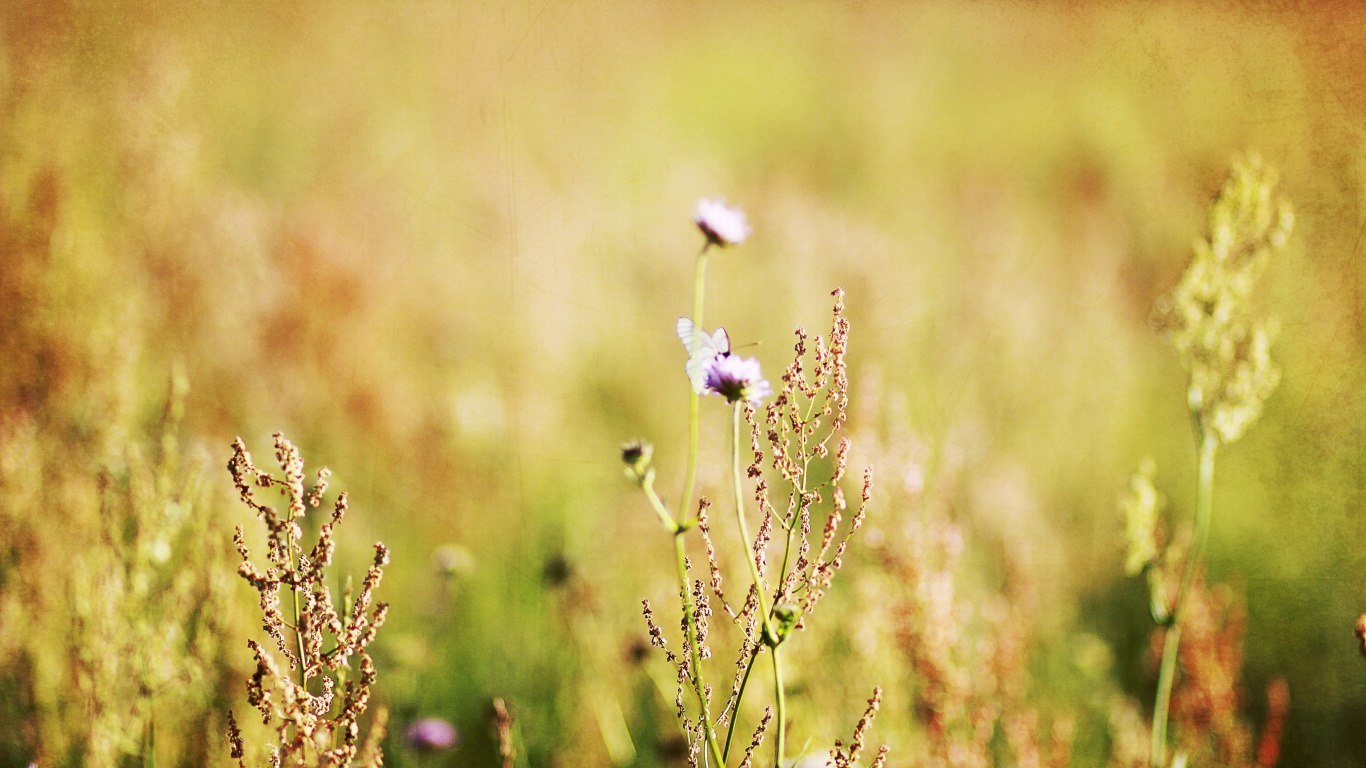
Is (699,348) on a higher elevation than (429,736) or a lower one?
higher

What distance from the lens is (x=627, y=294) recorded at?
6.95 ft

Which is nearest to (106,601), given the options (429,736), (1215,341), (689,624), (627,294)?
(429,736)

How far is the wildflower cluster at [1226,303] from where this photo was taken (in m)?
1.17

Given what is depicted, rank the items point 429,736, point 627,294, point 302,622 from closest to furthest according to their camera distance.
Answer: point 302,622, point 429,736, point 627,294

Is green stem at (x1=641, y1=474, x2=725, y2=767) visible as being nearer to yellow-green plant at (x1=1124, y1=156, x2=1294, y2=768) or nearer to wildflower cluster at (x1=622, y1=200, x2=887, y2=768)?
wildflower cluster at (x1=622, y1=200, x2=887, y2=768)

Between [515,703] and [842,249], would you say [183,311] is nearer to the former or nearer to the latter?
[515,703]

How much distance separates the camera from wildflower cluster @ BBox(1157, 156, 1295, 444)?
1.17 meters

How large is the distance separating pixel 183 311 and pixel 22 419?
18.2 inches

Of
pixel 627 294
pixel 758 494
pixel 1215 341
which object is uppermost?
pixel 627 294

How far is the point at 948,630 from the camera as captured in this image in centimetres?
129

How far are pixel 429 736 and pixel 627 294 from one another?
1168mm

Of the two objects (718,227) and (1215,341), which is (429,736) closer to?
(718,227)

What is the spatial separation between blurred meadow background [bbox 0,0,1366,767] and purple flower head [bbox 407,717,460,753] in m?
0.06

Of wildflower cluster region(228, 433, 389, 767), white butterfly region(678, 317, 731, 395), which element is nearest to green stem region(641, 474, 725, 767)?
white butterfly region(678, 317, 731, 395)
